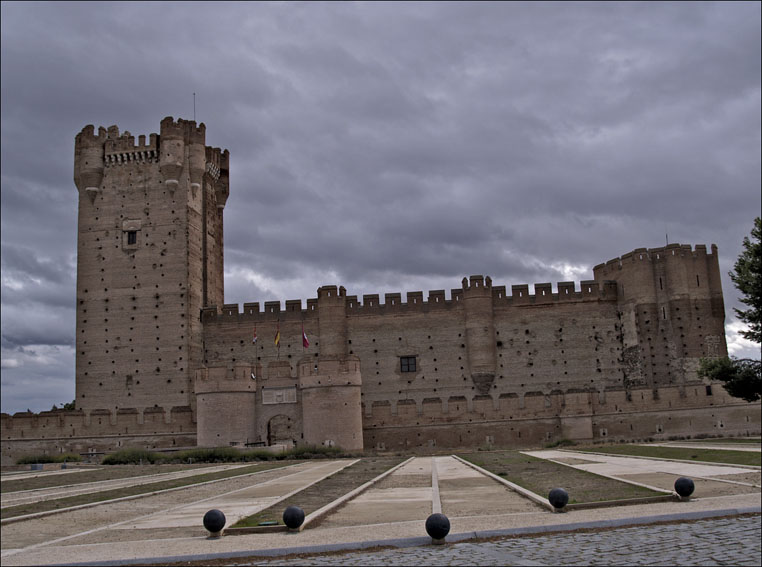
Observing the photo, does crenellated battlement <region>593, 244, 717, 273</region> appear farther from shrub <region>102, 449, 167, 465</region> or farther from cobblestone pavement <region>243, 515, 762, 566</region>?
cobblestone pavement <region>243, 515, 762, 566</region>

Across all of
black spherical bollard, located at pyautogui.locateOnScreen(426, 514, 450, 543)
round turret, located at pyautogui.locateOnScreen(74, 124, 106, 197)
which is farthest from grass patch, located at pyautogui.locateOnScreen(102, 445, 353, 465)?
round turret, located at pyautogui.locateOnScreen(74, 124, 106, 197)

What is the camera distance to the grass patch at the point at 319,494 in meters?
9.53

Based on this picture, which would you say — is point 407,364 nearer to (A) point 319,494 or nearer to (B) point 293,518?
(A) point 319,494

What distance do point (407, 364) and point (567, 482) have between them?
2704 cm

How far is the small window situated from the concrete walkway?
86.8ft

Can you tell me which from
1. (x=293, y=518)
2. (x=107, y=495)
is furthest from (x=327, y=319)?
(x=293, y=518)

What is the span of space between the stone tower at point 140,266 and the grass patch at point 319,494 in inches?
870

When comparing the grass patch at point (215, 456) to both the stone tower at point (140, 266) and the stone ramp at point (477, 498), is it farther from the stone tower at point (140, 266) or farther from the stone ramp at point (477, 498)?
the stone ramp at point (477, 498)

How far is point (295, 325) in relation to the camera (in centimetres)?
4016

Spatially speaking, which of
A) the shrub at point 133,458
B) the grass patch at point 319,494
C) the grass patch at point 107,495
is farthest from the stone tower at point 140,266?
the grass patch at point 319,494

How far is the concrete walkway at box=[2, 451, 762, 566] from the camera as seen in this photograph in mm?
7520

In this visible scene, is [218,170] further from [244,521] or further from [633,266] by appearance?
[244,521]

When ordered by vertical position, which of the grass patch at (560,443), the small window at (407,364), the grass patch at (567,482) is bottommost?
the grass patch at (560,443)

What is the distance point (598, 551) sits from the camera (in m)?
7.51
